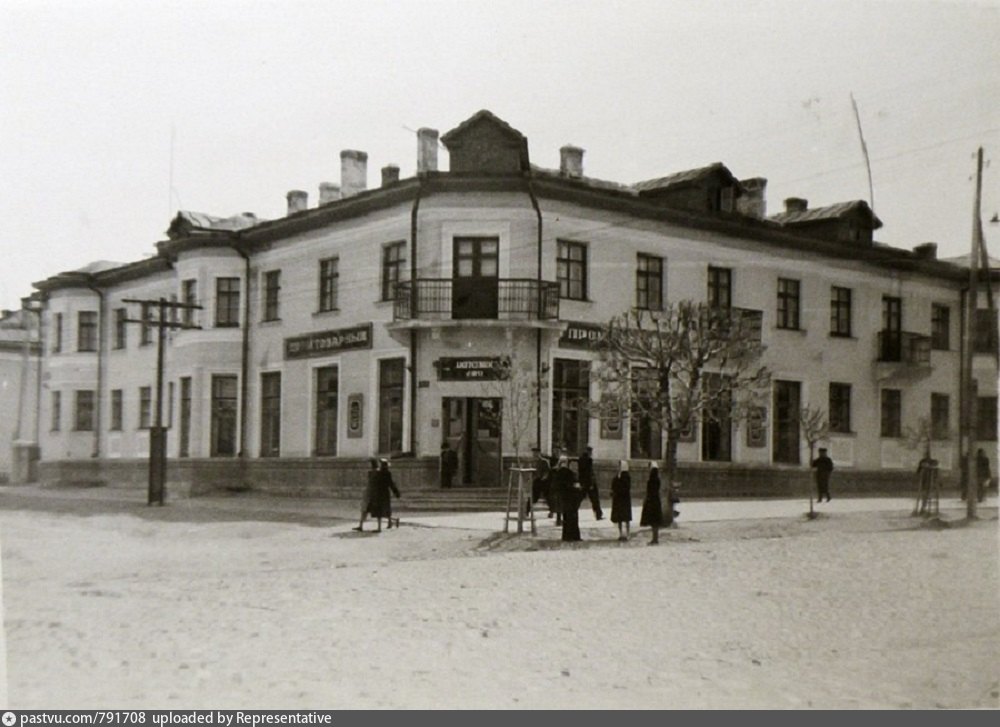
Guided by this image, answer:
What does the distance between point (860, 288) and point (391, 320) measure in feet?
9.72

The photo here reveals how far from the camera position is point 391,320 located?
6.73m

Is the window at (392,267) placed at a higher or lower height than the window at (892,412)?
higher

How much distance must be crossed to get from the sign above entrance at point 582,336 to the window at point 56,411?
9.74ft

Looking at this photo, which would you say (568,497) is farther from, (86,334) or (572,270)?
(86,334)

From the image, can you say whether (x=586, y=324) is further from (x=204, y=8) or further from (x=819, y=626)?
(x=204, y=8)

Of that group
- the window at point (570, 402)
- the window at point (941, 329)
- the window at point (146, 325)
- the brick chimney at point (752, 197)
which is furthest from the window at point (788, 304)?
the window at point (146, 325)

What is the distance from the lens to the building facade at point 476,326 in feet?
20.3

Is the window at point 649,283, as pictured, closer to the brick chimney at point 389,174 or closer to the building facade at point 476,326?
the building facade at point 476,326

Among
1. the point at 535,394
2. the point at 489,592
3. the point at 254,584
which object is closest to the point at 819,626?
the point at 489,592

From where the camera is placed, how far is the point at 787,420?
264 inches

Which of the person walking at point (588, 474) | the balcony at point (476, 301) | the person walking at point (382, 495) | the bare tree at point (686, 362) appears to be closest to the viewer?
the balcony at point (476, 301)

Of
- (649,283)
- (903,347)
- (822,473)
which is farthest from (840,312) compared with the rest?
(649,283)

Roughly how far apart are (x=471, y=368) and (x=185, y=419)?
73.6 inches
